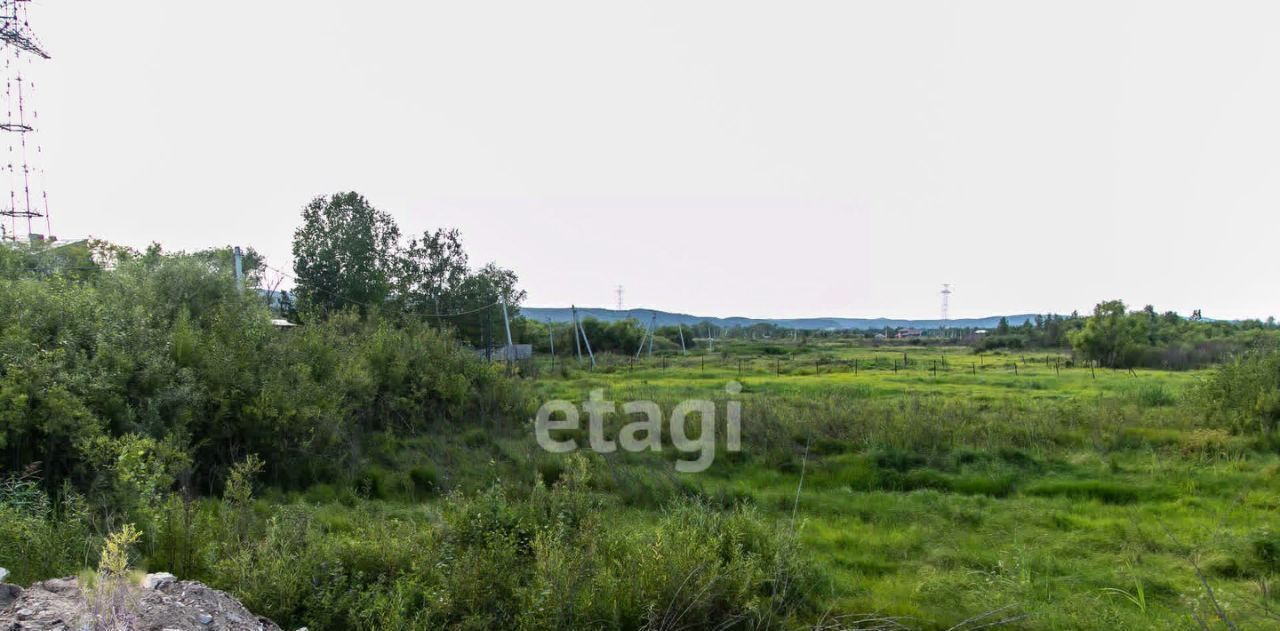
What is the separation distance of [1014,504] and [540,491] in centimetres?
655

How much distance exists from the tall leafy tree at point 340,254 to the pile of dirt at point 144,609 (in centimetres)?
2677

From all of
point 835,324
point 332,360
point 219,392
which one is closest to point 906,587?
point 219,392

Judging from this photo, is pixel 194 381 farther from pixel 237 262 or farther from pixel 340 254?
pixel 340 254

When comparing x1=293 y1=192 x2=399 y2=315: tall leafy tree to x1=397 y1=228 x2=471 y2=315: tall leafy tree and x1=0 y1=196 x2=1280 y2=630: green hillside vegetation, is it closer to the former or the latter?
x1=397 y1=228 x2=471 y2=315: tall leafy tree

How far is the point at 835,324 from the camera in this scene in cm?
14862

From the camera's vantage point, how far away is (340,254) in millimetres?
30234

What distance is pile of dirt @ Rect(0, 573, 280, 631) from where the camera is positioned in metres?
2.82

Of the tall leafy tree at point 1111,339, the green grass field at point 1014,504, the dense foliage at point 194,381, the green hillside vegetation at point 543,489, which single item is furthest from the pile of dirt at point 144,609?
the tall leafy tree at point 1111,339

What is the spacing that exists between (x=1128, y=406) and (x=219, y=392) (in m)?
17.8

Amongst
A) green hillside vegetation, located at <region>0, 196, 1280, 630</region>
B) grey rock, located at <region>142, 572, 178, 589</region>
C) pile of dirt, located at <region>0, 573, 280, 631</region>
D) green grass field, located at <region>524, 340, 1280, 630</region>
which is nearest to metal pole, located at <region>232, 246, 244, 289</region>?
green hillside vegetation, located at <region>0, 196, 1280, 630</region>

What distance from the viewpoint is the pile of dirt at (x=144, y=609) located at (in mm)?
2816

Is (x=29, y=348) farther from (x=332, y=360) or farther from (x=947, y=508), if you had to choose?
(x=947, y=508)

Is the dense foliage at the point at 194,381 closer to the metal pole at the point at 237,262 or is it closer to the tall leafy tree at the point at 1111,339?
the metal pole at the point at 237,262

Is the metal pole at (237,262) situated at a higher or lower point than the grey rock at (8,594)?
higher
